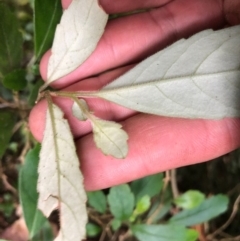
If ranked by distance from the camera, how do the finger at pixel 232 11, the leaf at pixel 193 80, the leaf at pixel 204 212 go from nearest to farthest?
1. the leaf at pixel 193 80
2. the finger at pixel 232 11
3. the leaf at pixel 204 212

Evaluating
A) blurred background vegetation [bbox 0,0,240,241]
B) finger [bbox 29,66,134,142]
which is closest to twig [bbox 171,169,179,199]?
blurred background vegetation [bbox 0,0,240,241]

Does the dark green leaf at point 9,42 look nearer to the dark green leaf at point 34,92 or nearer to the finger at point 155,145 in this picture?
the dark green leaf at point 34,92

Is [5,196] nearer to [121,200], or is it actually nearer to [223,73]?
[121,200]

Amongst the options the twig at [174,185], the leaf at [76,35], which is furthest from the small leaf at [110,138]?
the twig at [174,185]

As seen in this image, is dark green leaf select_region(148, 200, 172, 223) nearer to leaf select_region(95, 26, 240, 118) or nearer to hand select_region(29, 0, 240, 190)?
hand select_region(29, 0, 240, 190)

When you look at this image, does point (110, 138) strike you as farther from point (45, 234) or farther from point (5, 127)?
point (45, 234)

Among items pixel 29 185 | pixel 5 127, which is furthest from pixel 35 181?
pixel 5 127

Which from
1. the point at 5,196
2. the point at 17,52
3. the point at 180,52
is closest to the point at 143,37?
the point at 180,52
